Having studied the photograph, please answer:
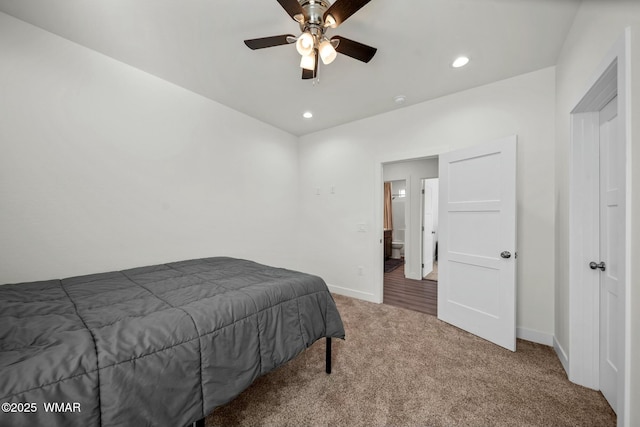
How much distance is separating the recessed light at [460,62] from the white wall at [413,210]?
7.47ft

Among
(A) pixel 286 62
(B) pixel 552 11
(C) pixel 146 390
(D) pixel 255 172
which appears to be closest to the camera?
(C) pixel 146 390

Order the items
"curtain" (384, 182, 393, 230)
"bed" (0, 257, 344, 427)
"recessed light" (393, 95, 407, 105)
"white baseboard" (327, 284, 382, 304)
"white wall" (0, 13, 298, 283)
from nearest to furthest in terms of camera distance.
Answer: "bed" (0, 257, 344, 427)
"white wall" (0, 13, 298, 283)
"recessed light" (393, 95, 407, 105)
"white baseboard" (327, 284, 382, 304)
"curtain" (384, 182, 393, 230)

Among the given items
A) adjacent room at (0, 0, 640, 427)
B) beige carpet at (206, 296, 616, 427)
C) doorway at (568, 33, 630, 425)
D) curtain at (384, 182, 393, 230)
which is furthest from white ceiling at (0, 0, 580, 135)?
curtain at (384, 182, 393, 230)

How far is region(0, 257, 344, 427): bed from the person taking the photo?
76 centimetres

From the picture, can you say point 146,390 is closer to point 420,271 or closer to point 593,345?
point 593,345

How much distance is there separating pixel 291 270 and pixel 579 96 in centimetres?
249

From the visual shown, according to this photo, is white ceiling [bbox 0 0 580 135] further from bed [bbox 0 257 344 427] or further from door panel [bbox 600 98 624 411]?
bed [bbox 0 257 344 427]

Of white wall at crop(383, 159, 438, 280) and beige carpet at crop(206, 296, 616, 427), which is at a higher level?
white wall at crop(383, 159, 438, 280)

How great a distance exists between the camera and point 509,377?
70.2 inches

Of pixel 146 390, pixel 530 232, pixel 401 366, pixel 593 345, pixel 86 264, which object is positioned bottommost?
pixel 401 366

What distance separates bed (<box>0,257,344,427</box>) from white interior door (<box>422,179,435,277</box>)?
3.46m

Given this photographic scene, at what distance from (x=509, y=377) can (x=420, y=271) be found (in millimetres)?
2757

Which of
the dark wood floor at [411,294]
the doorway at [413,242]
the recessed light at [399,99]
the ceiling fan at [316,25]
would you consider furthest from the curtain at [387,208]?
the ceiling fan at [316,25]

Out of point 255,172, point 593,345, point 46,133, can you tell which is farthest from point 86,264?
point 593,345
